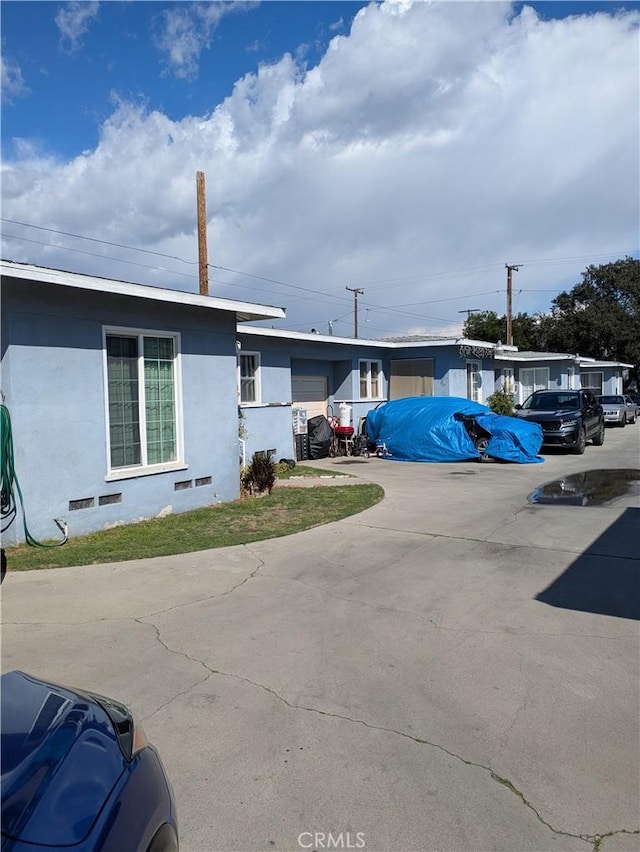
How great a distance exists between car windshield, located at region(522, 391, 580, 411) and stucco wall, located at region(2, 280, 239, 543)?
1361 centimetres

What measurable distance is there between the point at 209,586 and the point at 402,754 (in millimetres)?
3401

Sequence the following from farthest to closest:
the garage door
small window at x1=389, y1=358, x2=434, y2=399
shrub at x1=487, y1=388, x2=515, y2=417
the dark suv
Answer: shrub at x1=487, y1=388, x2=515, y2=417 → small window at x1=389, y1=358, x2=434, y2=399 → the garage door → the dark suv

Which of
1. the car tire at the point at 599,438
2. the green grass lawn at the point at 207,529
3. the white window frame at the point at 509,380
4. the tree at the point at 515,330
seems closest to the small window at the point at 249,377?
the green grass lawn at the point at 207,529

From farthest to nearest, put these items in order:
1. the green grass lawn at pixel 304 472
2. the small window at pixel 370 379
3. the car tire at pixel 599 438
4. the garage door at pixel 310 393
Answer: the small window at pixel 370 379 → the car tire at pixel 599 438 → the garage door at pixel 310 393 → the green grass lawn at pixel 304 472

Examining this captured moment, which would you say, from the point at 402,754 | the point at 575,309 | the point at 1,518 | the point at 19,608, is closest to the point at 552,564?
the point at 402,754

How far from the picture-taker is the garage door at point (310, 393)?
65.0 feet

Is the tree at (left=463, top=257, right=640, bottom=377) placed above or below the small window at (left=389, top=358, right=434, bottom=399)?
above

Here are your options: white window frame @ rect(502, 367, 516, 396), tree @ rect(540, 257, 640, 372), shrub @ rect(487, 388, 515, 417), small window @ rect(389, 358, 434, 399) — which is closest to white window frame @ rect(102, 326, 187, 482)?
small window @ rect(389, 358, 434, 399)

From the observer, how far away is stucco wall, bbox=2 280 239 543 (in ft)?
26.1

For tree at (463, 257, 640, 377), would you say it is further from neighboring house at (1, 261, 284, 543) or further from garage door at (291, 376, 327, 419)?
neighboring house at (1, 261, 284, 543)

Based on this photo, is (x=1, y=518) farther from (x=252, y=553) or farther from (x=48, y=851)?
(x=48, y=851)

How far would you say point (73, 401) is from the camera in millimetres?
8516

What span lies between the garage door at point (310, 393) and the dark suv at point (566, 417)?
20.9 ft

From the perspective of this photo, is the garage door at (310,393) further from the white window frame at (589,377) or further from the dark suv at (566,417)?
the white window frame at (589,377)
